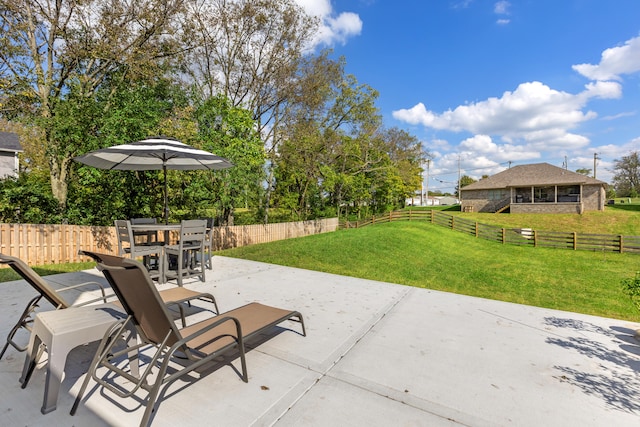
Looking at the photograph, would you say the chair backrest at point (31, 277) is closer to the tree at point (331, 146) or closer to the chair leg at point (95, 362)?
the chair leg at point (95, 362)

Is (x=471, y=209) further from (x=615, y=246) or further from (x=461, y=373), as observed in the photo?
(x=461, y=373)

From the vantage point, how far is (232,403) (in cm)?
204

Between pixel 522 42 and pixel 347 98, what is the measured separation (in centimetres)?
1144

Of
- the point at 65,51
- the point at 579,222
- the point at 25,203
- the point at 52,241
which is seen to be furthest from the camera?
the point at 579,222

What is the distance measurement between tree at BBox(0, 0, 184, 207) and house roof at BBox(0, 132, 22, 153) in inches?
330

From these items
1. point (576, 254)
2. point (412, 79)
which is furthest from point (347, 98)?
point (576, 254)

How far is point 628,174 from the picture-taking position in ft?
158

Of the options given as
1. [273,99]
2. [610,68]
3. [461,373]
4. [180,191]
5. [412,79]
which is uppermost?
[412,79]

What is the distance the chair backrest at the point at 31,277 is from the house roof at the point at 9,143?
18.8 m

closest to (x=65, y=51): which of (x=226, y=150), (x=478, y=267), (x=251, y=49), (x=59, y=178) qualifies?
(x=59, y=178)

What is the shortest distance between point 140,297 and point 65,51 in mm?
12259

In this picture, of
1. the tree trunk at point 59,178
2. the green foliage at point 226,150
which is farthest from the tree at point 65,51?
the green foliage at point 226,150

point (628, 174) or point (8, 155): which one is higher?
point (628, 174)

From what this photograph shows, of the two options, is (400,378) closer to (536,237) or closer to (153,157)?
(153,157)
